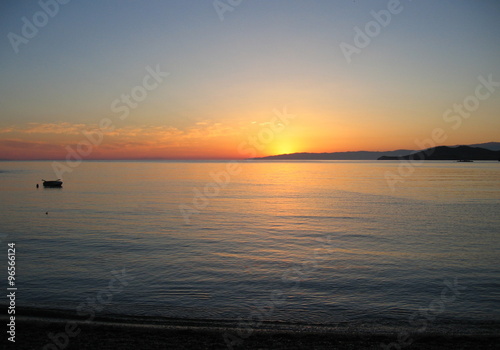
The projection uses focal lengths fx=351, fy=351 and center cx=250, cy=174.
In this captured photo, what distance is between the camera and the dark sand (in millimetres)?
11070

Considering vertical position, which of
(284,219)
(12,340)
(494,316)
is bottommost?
(494,316)

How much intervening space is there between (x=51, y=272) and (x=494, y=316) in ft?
73.2

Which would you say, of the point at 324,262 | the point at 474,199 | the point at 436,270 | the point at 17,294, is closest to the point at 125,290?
the point at 17,294

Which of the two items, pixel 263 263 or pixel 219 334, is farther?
pixel 263 263

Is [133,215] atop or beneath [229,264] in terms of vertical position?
atop

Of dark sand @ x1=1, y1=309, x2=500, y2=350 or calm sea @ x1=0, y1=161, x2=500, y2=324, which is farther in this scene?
calm sea @ x1=0, y1=161, x2=500, y2=324

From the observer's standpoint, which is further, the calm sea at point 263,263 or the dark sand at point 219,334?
the calm sea at point 263,263

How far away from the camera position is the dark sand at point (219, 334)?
1107cm

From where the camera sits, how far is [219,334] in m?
12.1

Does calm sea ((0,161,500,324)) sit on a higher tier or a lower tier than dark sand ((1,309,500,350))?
higher

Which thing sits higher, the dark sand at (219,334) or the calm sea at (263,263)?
the calm sea at (263,263)

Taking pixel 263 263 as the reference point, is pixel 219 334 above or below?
below

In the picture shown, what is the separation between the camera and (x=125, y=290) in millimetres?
17578

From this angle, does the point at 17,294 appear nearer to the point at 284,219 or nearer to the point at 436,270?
the point at 436,270
